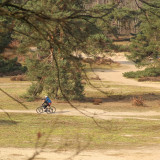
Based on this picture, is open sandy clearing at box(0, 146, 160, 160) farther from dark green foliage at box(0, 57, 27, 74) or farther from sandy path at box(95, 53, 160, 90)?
dark green foliage at box(0, 57, 27, 74)

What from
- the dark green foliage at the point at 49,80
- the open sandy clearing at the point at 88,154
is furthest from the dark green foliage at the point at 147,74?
the open sandy clearing at the point at 88,154

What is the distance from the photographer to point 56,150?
47.3 feet

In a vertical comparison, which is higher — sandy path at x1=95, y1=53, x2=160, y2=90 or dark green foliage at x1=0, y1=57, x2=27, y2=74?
dark green foliage at x1=0, y1=57, x2=27, y2=74

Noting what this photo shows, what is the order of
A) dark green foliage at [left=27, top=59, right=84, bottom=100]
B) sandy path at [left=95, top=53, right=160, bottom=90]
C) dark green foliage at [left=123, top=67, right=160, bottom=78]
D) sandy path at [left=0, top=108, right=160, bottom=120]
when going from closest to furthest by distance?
sandy path at [left=0, top=108, right=160, bottom=120]
dark green foliage at [left=27, top=59, right=84, bottom=100]
sandy path at [left=95, top=53, right=160, bottom=90]
dark green foliage at [left=123, top=67, right=160, bottom=78]

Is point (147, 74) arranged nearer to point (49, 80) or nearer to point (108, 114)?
point (49, 80)

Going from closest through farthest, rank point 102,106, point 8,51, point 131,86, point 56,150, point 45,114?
point 8,51
point 56,150
point 45,114
point 102,106
point 131,86

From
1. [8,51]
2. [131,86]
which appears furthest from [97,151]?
[131,86]

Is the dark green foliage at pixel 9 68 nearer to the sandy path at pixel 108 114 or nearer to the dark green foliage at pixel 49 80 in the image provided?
the dark green foliage at pixel 49 80

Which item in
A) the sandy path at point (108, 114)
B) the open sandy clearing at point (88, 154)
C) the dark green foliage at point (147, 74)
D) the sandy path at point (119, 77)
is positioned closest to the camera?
the open sandy clearing at point (88, 154)

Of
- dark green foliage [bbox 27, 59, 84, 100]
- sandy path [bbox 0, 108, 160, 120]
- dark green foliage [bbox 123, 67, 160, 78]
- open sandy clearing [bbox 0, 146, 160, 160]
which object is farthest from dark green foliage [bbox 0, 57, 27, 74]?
open sandy clearing [bbox 0, 146, 160, 160]

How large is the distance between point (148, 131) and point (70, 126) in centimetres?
400

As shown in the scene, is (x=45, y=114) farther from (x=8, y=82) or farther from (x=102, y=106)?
(x=8, y=82)

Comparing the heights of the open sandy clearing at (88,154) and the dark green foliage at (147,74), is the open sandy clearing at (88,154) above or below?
above

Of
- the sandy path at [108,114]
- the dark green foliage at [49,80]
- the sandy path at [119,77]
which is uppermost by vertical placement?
the dark green foliage at [49,80]
